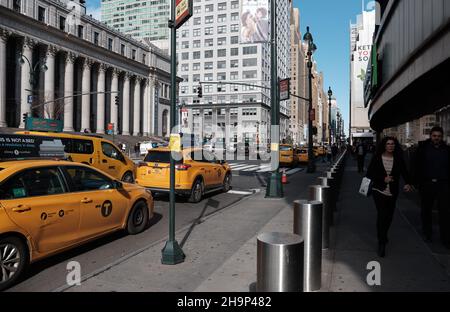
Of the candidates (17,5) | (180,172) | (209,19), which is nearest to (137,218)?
(180,172)

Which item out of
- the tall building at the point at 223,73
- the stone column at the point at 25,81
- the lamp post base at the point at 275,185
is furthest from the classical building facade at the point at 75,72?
the lamp post base at the point at 275,185

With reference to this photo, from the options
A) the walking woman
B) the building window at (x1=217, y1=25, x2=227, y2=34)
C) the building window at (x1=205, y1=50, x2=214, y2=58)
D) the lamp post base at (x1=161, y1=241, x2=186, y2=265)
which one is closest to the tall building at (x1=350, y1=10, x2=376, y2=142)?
the building window at (x1=217, y1=25, x2=227, y2=34)

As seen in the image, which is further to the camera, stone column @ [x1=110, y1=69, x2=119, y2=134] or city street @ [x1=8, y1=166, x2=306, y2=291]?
stone column @ [x1=110, y1=69, x2=119, y2=134]

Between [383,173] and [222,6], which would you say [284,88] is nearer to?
[383,173]

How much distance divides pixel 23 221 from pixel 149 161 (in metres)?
6.69

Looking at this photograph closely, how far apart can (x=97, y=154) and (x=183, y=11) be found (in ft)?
31.9

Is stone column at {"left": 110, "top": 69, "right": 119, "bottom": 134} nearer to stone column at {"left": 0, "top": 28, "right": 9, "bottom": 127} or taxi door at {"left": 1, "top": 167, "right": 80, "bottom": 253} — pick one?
stone column at {"left": 0, "top": 28, "right": 9, "bottom": 127}

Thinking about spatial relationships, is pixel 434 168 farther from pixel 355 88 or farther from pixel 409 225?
pixel 355 88

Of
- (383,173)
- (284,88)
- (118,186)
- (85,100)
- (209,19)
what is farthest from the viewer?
(209,19)

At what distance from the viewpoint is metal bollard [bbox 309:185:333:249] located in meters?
6.28

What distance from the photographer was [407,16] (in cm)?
1212

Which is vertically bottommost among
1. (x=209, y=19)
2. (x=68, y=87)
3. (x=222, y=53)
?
(x=68, y=87)

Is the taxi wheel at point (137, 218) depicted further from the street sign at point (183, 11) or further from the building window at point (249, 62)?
the building window at point (249, 62)

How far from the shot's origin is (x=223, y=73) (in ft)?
310
